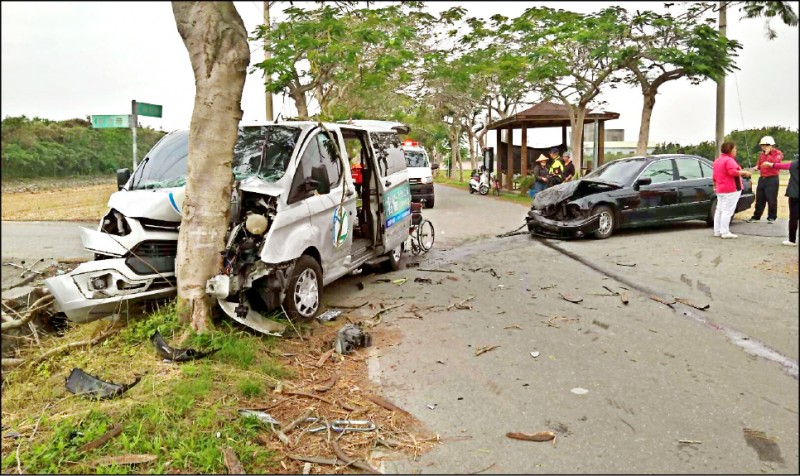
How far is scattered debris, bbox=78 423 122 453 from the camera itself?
3471 millimetres

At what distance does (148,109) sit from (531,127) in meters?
20.7

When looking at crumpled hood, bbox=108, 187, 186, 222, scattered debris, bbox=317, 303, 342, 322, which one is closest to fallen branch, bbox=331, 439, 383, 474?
scattered debris, bbox=317, 303, 342, 322

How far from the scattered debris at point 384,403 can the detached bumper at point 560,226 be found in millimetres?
7711

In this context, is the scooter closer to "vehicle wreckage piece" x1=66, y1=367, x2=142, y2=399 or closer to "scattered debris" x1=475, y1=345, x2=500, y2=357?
"scattered debris" x1=475, y1=345, x2=500, y2=357

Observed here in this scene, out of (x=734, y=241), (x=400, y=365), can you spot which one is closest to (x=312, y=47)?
(x=734, y=241)

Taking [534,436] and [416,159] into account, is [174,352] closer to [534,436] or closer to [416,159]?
[534,436]

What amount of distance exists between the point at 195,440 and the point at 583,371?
3062 mm

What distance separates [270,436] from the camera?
3822mm

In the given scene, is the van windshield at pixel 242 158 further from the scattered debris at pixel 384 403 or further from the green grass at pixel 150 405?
the scattered debris at pixel 384 403

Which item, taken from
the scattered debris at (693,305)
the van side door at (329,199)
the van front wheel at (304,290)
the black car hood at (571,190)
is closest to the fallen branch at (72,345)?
the van front wheel at (304,290)

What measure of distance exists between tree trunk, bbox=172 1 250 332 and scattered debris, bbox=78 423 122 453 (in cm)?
146

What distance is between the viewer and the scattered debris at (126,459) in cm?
336

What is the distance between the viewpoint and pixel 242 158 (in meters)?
6.53

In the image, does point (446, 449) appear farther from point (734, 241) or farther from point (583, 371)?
point (734, 241)
